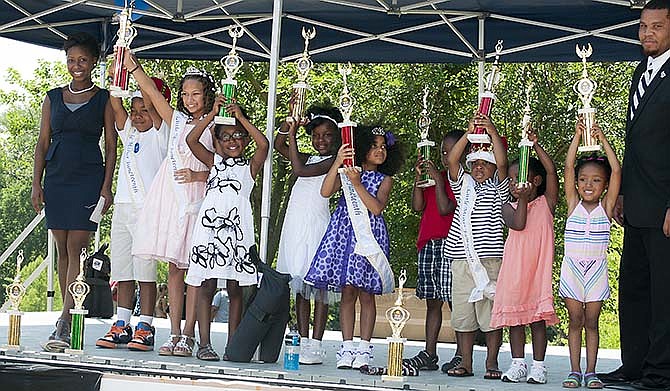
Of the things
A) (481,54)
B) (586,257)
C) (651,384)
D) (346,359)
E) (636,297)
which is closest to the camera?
(651,384)

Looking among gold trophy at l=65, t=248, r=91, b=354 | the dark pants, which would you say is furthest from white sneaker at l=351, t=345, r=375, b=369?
gold trophy at l=65, t=248, r=91, b=354

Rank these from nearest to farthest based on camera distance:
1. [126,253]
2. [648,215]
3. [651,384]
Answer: [651,384] < [648,215] < [126,253]

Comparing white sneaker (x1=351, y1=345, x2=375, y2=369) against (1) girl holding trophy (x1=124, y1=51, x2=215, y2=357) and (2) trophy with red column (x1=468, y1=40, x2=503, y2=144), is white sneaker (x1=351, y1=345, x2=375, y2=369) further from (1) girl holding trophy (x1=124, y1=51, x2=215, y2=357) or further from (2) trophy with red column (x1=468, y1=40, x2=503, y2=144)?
(2) trophy with red column (x1=468, y1=40, x2=503, y2=144)

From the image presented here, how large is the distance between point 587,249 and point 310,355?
66.5 inches

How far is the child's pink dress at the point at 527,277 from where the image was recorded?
18.4ft

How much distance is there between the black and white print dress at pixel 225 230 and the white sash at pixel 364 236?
57 centimetres

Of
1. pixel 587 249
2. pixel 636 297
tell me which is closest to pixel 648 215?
pixel 587 249

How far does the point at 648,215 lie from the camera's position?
5.19m

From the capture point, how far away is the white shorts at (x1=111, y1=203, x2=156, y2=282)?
6230 mm

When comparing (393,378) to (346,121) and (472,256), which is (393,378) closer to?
(472,256)

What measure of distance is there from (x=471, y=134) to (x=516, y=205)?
1.57ft

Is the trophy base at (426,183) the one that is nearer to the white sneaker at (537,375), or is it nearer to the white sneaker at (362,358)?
the white sneaker at (362,358)

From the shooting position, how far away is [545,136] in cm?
1578

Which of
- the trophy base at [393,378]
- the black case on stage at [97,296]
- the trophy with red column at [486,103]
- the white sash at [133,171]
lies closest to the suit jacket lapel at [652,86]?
the trophy with red column at [486,103]
